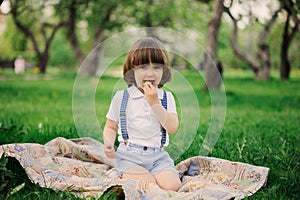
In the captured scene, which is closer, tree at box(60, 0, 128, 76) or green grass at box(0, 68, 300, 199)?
green grass at box(0, 68, 300, 199)

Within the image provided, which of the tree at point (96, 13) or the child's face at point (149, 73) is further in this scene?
the tree at point (96, 13)

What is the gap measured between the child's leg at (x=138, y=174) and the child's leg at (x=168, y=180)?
46mm

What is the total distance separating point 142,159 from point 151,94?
46 centimetres

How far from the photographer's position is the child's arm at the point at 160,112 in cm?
300

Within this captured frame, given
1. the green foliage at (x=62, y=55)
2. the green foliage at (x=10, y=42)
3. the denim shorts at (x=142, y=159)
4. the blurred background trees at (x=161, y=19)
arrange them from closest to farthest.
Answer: the denim shorts at (x=142, y=159)
the blurred background trees at (x=161, y=19)
the green foliage at (x=10, y=42)
the green foliage at (x=62, y=55)

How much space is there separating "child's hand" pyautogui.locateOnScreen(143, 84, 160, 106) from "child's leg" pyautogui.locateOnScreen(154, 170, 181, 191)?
47 cm

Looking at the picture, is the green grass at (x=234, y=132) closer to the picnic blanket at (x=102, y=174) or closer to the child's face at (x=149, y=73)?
the picnic blanket at (x=102, y=174)

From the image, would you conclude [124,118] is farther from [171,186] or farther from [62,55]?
[62,55]

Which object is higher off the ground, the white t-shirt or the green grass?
the white t-shirt

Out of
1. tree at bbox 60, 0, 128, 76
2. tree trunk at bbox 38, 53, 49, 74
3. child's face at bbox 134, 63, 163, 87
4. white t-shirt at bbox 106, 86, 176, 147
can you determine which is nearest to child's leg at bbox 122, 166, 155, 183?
white t-shirt at bbox 106, 86, 176, 147

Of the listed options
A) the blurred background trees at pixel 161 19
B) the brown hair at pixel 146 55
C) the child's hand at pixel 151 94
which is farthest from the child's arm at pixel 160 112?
the blurred background trees at pixel 161 19

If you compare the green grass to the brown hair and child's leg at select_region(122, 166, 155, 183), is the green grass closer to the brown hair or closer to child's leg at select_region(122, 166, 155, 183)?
the brown hair

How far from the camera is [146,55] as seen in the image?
309 centimetres

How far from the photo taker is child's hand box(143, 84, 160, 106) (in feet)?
9.82
